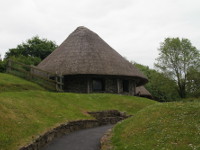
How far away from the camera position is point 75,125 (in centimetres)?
1781

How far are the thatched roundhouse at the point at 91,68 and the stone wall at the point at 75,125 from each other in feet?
30.3

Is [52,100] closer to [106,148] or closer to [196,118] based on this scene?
[106,148]

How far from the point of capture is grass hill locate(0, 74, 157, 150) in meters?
12.0

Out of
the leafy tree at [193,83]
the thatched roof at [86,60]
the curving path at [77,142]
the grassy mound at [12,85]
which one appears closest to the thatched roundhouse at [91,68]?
the thatched roof at [86,60]

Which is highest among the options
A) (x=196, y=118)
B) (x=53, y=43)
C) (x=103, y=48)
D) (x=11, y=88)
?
(x=53, y=43)

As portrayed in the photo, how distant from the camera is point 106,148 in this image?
1166 cm

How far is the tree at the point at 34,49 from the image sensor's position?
190ft

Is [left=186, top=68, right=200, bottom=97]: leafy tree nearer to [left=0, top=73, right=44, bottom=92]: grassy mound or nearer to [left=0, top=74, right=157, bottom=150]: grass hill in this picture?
[left=0, top=74, right=157, bottom=150]: grass hill

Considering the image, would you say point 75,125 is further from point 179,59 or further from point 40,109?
point 179,59

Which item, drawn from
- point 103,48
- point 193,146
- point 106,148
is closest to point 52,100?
point 106,148

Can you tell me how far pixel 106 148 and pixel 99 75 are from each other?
67.5ft

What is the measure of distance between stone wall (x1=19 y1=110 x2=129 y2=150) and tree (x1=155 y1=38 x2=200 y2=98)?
26409 mm

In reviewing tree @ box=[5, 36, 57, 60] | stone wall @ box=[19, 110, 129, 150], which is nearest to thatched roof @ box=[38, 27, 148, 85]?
stone wall @ box=[19, 110, 129, 150]

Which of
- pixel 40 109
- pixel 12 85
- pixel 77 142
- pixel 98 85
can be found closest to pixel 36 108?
pixel 40 109
